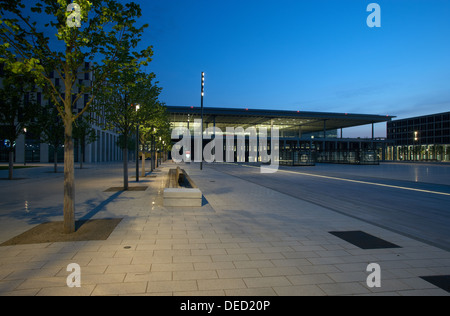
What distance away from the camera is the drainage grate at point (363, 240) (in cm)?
593

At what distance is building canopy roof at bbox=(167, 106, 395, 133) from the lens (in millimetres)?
64188

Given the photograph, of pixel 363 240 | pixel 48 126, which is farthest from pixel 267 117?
pixel 363 240

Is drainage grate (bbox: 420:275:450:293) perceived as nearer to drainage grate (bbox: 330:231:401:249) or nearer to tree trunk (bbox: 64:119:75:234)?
drainage grate (bbox: 330:231:401:249)

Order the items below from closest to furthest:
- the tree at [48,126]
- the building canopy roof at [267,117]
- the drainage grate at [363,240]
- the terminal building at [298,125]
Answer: the drainage grate at [363,240] → the tree at [48,126] → the terminal building at [298,125] → the building canopy roof at [267,117]

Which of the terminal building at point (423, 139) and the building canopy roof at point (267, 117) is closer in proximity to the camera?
the building canopy roof at point (267, 117)

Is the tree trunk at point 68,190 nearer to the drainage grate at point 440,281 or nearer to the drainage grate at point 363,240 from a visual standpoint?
the drainage grate at point 363,240

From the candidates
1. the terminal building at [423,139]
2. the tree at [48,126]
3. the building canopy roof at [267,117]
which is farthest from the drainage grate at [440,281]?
the terminal building at [423,139]

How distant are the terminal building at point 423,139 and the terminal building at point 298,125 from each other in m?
26.6

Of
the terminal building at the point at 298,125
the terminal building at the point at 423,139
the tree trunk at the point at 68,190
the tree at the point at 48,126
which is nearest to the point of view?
the tree trunk at the point at 68,190

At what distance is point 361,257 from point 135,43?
7.63 m

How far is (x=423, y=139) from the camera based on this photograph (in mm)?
113750

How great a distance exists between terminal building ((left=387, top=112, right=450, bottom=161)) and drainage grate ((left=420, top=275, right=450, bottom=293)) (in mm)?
104065

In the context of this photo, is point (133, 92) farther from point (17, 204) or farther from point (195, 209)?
point (195, 209)

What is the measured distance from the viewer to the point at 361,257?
5258mm
